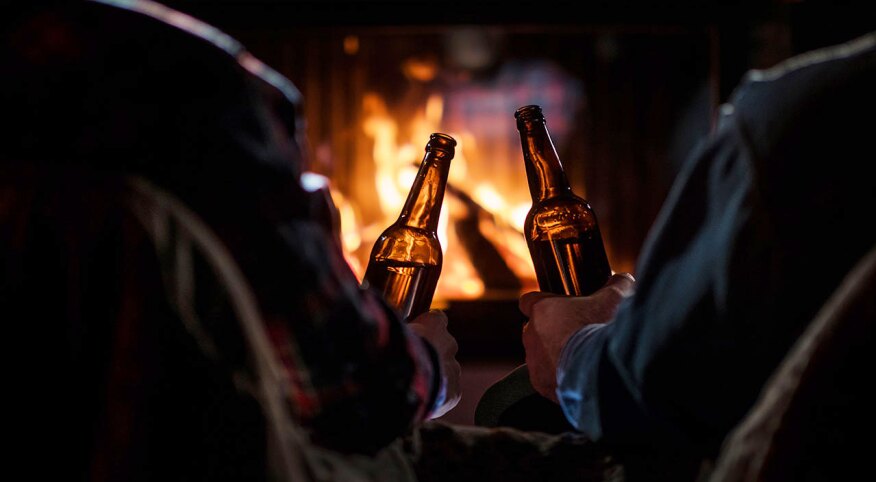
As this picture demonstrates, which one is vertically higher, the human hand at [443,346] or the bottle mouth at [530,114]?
the bottle mouth at [530,114]

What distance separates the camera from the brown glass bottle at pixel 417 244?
878 mm

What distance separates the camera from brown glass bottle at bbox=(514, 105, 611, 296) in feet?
2.85

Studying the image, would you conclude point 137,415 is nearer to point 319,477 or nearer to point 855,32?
point 319,477

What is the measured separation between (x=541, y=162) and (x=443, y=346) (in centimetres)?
34

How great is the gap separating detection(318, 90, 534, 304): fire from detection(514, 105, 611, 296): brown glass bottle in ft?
5.24

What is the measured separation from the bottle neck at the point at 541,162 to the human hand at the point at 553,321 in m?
0.23

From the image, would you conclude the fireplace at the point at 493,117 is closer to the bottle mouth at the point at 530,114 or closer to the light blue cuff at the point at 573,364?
the bottle mouth at the point at 530,114

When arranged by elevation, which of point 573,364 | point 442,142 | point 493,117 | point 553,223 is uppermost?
point 493,117

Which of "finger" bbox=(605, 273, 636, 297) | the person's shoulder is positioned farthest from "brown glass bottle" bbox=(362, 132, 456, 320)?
the person's shoulder

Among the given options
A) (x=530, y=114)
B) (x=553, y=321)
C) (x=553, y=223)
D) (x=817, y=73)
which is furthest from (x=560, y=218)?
(x=817, y=73)

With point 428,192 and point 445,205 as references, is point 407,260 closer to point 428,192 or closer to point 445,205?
point 428,192

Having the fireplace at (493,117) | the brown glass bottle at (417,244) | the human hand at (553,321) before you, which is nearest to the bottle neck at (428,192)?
the brown glass bottle at (417,244)

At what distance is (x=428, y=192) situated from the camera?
0.90m

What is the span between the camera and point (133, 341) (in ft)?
1.37
